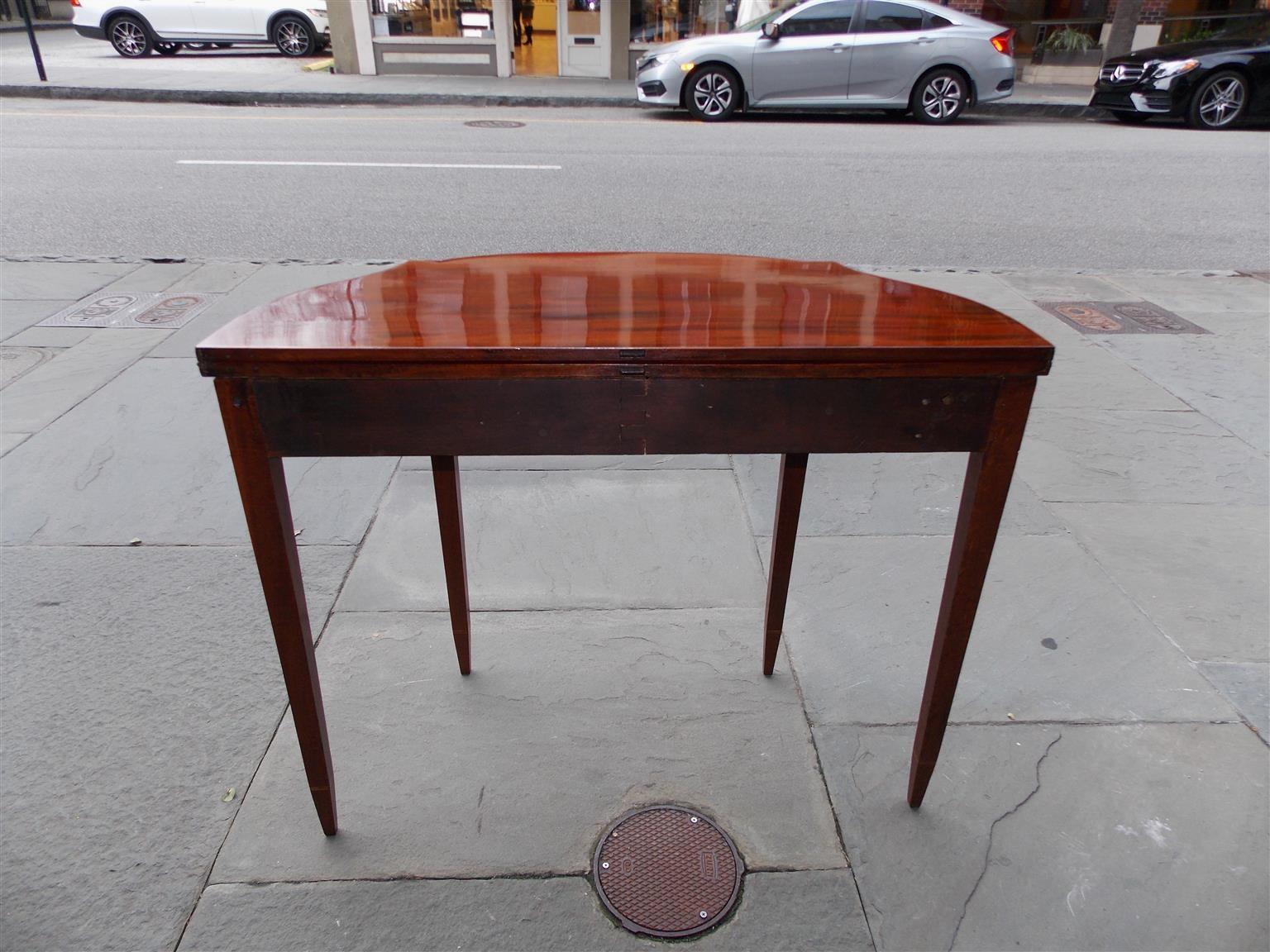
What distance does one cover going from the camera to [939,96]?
12648 millimetres

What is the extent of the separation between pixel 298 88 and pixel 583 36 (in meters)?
5.75

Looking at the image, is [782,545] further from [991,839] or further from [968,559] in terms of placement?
[991,839]

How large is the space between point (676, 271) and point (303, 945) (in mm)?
1522

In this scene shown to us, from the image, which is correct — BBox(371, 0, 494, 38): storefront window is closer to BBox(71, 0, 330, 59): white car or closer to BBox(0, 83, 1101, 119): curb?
BBox(71, 0, 330, 59): white car

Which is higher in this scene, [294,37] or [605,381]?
[605,381]

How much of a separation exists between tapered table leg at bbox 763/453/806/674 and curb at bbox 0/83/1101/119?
13.5 m

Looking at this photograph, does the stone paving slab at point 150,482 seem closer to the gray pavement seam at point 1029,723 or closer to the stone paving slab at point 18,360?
the stone paving slab at point 18,360

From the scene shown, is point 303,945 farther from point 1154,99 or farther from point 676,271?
point 1154,99

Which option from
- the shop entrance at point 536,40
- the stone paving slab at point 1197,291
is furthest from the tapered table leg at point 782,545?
the shop entrance at point 536,40

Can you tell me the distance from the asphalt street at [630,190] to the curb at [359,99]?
5.88 feet

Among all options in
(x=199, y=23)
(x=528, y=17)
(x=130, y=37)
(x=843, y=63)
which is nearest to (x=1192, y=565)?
(x=843, y=63)

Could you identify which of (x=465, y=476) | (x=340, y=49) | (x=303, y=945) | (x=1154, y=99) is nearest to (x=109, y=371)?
(x=465, y=476)

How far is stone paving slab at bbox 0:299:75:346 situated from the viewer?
4.92m

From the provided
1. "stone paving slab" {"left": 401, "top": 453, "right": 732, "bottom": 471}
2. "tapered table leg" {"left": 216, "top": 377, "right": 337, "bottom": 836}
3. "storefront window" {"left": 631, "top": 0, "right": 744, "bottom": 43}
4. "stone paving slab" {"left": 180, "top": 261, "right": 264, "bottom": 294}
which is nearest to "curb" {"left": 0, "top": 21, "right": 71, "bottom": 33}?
"storefront window" {"left": 631, "top": 0, "right": 744, "bottom": 43}
